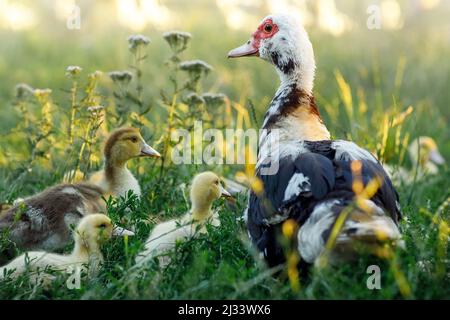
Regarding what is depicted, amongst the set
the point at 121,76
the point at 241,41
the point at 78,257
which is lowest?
the point at 78,257

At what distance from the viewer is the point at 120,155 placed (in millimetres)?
5891

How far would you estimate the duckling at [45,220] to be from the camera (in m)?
5.21

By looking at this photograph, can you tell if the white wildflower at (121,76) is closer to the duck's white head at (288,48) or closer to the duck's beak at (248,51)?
the duck's beak at (248,51)

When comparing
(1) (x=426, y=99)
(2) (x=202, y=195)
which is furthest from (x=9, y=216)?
(1) (x=426, y=99)

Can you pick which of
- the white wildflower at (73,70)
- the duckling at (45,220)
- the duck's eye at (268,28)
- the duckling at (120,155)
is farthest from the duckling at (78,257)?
the duck's eye at (268,28)

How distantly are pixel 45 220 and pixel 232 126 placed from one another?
2.73 metres

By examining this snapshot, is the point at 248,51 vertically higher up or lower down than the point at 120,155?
higher up

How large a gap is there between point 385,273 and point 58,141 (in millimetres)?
3427

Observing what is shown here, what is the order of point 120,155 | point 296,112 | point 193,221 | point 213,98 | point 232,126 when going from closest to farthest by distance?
point 193,221
point 296,112
point 120,155
point 213,98
point 232,126

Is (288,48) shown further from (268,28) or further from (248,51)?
(248,51)

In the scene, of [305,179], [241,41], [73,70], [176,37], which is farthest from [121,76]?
[241,41]

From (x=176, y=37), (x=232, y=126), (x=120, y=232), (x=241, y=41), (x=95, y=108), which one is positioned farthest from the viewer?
(x=241, y=41)

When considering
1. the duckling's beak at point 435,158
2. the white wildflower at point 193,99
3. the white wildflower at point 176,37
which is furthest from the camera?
the duckling's beak at point 435,158

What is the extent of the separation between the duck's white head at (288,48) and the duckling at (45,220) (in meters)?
1.46
